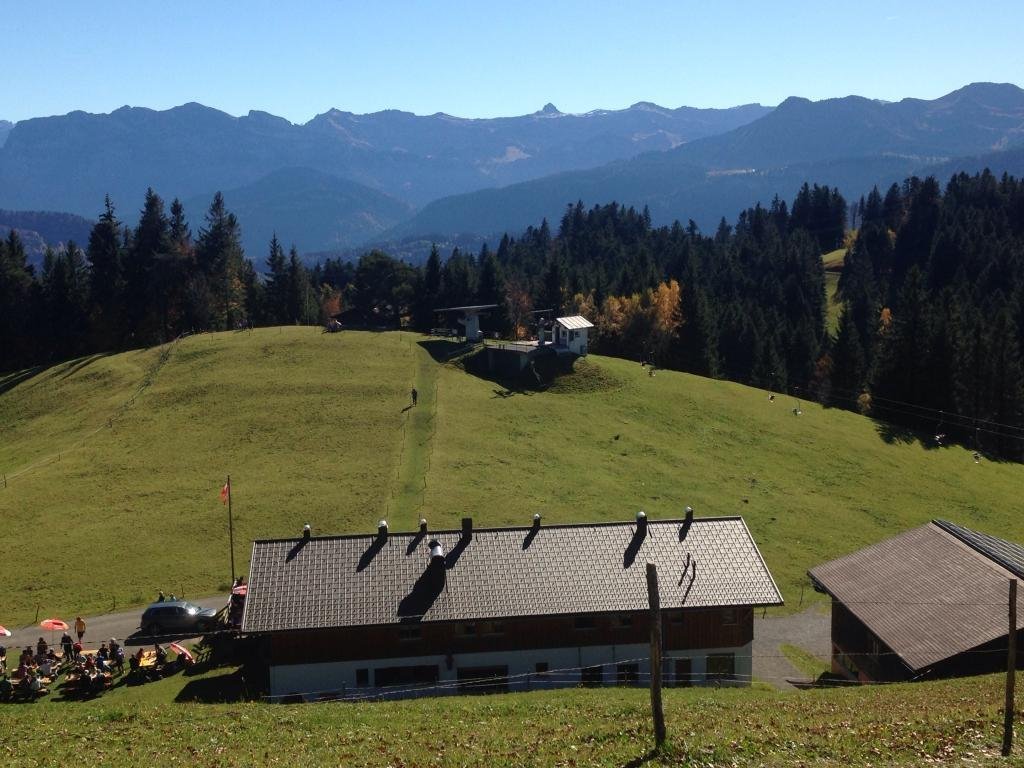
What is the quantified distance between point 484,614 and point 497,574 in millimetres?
2356

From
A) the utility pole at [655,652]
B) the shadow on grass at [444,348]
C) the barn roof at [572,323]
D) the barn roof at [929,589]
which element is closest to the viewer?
the utility pole at [655,652]

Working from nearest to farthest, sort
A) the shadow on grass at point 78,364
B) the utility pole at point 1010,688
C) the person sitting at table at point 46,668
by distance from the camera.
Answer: the utility pole at point 1010,688 < the person sitting at table at point 46,668 < the shadow on grass at point 78,364

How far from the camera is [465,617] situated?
36.3 meters

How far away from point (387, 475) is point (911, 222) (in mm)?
160918

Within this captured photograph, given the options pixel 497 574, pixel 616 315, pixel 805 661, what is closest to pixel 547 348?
pixel 616 315

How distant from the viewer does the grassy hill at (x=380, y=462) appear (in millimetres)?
54844

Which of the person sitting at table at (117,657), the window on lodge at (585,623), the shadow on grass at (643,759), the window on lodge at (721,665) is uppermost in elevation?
the shadow on grass at (643,759)

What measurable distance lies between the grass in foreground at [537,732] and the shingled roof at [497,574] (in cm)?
578

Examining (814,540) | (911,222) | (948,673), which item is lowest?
(814,540)

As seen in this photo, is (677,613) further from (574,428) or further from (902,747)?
(574,428)

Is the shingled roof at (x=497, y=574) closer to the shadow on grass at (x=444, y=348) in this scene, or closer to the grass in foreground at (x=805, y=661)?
the grass in foreground at (x=805, y=661)

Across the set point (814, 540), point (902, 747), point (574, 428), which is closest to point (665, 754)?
point (902, 747)

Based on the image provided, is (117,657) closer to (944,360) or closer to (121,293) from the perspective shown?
(121,293)

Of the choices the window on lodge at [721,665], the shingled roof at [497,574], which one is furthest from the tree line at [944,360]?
the window on lodge at [721,665]
